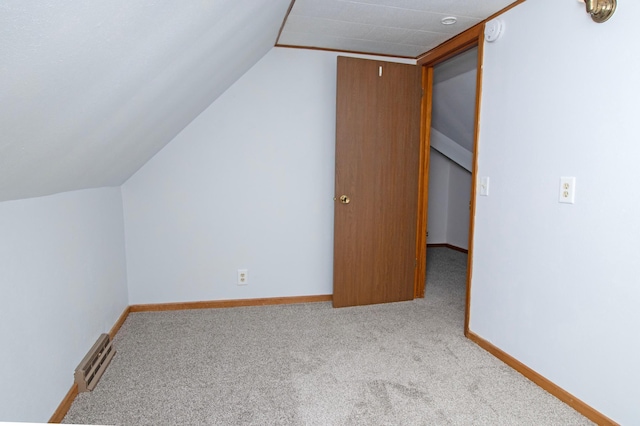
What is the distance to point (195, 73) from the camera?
1.85 meters

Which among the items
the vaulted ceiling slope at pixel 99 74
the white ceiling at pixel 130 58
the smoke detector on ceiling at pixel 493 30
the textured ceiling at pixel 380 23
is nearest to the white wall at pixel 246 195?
the white ceiling at pixel 130 58

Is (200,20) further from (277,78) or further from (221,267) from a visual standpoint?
(221,267)

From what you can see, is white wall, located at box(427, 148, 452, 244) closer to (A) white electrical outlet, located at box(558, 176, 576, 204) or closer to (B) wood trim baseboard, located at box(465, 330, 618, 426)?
(B) wood trim baseboard, located at box(465, 330, 618, 426)

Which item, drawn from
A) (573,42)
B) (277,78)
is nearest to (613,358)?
(573,42)

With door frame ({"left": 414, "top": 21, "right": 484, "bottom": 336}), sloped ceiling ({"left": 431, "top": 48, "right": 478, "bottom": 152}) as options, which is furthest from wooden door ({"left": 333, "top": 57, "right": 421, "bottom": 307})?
sloped ceiling ({"left": 431, "top": 48, "right": 478, "bottom": 152})

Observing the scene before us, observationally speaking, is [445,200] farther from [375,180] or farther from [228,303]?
[228,303]

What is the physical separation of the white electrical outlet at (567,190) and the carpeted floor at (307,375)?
3.17 feet

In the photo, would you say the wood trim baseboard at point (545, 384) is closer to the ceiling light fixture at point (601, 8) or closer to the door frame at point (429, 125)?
the door frame at point (429, 125)

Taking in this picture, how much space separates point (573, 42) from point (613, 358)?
1425 millimetres

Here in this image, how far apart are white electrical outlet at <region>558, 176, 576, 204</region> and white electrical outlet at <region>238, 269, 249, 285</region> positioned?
2189 millimetres

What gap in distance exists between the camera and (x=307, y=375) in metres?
1.92

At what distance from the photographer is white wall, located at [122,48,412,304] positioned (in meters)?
2.75

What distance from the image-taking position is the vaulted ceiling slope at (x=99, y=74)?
0.72m

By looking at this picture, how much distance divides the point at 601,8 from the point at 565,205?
0.85m
